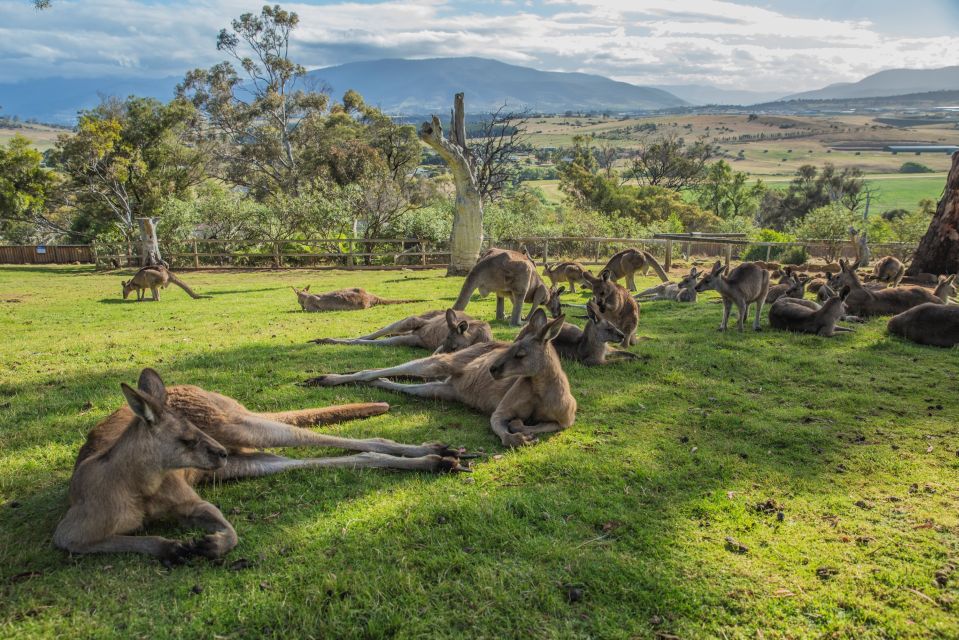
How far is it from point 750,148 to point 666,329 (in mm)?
169877

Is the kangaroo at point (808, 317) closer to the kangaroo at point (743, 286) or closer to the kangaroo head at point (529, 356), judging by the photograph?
the kangaroo at point (743, 286)

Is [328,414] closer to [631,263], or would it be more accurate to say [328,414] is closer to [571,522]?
[571,522]

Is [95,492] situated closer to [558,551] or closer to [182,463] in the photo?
[182,463]

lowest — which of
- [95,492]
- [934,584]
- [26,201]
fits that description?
[934,584]

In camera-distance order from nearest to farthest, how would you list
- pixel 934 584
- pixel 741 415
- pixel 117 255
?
pixel 934 584 → pixel 741 415 → pixel 117 255

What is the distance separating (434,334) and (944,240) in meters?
14.4

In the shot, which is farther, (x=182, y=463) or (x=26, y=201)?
(x=26, y=201)

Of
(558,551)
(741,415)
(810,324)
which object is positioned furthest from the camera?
(810,324)

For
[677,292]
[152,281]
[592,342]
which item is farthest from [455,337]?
[152,281]

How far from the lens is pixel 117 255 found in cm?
2822

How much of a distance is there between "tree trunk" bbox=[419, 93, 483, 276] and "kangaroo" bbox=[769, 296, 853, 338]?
12.2 metres

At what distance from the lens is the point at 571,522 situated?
3809 mm

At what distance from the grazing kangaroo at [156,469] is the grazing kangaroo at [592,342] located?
4695 millimetres

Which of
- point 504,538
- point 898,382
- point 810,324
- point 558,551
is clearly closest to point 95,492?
point 504,538
